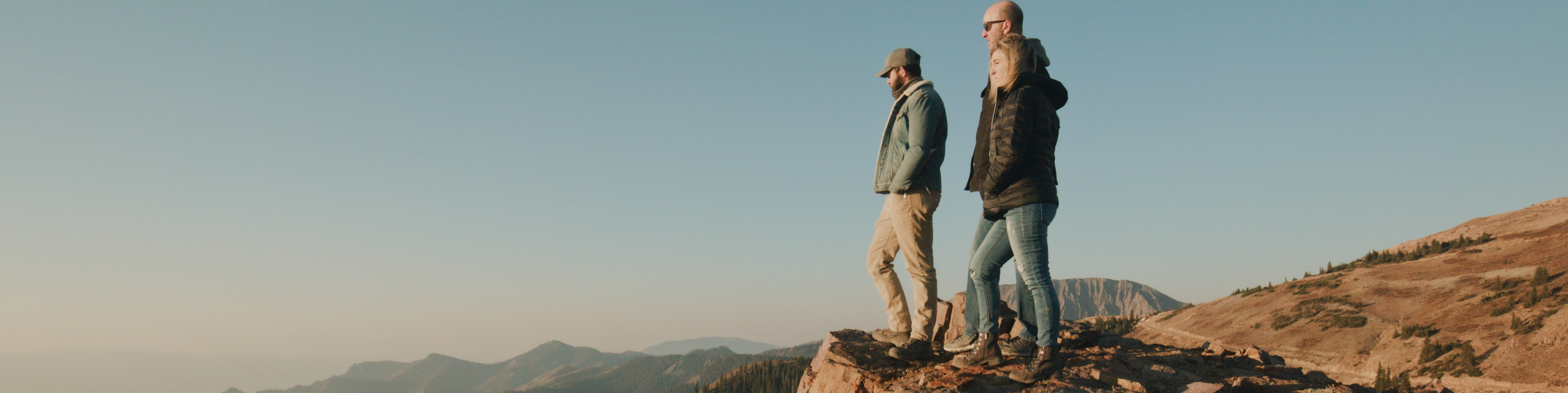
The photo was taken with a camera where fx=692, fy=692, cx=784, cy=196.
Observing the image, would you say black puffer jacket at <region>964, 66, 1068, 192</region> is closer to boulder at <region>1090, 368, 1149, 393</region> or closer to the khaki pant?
the khaki pant

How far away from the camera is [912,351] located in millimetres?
7641

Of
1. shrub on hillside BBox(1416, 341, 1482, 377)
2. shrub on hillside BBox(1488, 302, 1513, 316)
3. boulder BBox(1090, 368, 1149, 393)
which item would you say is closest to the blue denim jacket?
boulder BBox(1090, 368, 1149, 393)

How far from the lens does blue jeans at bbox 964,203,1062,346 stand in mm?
5930

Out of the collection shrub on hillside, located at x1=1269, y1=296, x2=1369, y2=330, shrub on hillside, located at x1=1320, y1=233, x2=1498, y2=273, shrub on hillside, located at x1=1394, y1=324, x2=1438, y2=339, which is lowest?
shrub on hillside, located at x1=1394, y1=324, x2=1438, y2=339

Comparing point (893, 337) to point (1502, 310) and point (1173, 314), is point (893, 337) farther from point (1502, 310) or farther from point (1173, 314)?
point (1173, 314)

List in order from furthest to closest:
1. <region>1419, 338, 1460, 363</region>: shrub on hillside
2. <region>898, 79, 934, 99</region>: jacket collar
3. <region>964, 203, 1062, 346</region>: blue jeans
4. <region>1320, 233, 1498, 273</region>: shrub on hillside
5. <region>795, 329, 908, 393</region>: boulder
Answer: <region>1320, 233, 1498, 273</region>: shrub on hillside < <region>1419, 338, 1460, 363</region>: shrub on hillside < <region>898, 79, 934, 99</region>: jacket collar < <region>795, 329, 908, 393</region>: boulder < <region>964, 203, 1062, 346</region>: blue jeans

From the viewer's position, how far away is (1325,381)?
23.0 ft

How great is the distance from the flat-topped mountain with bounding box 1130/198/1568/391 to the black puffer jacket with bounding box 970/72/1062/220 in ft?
149

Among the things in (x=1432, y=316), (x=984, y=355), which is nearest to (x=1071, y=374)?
(x=984, y=355)

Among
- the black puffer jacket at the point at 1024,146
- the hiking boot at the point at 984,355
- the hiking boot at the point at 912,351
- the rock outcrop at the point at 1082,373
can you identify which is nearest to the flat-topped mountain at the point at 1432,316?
the rock outcrop at the point at 1082,373

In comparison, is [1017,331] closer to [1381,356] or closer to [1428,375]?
[1428,375]

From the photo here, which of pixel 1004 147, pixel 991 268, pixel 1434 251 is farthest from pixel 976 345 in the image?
pixel 1434 251

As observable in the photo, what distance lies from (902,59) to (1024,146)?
2.26m

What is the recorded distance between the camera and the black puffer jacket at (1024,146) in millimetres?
5770
